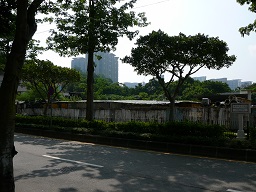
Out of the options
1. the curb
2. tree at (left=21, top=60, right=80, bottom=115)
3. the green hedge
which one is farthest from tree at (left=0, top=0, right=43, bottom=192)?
tree at (left=21, top=60, right=80, bottom=115)

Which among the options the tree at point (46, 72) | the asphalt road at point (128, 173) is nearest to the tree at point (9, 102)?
the asphalt road at point (128, 173)

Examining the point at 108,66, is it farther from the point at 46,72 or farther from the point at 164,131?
the point at 164,131

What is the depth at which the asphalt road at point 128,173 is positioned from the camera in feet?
19.8

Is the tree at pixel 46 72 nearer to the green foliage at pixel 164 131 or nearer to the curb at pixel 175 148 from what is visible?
the green foliage at pixel 164 131

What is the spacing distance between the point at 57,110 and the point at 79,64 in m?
103

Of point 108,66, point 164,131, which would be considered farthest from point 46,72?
point 108,66

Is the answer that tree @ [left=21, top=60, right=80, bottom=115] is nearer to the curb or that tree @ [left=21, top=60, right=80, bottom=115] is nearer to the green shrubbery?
the green shrubbery

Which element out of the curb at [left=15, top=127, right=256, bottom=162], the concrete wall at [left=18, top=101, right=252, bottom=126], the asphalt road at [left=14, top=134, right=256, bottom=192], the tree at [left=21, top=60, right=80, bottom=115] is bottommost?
the asphalt road at [left=14, top=134, right=256, bottom=192]

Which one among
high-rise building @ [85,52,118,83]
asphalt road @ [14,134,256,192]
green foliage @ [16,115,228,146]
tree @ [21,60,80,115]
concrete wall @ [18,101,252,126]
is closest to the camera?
asphalt road @ [14,134,256,192]

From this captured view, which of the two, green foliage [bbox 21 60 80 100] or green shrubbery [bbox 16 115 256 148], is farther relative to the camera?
green foliage [bbox 21 60 80 100]

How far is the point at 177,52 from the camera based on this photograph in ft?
56.1

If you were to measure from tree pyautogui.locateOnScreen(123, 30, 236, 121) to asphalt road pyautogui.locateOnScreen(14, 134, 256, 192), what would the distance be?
7.71 m

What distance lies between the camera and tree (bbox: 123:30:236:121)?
1655cm

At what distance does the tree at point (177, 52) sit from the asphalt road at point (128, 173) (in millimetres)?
7712
